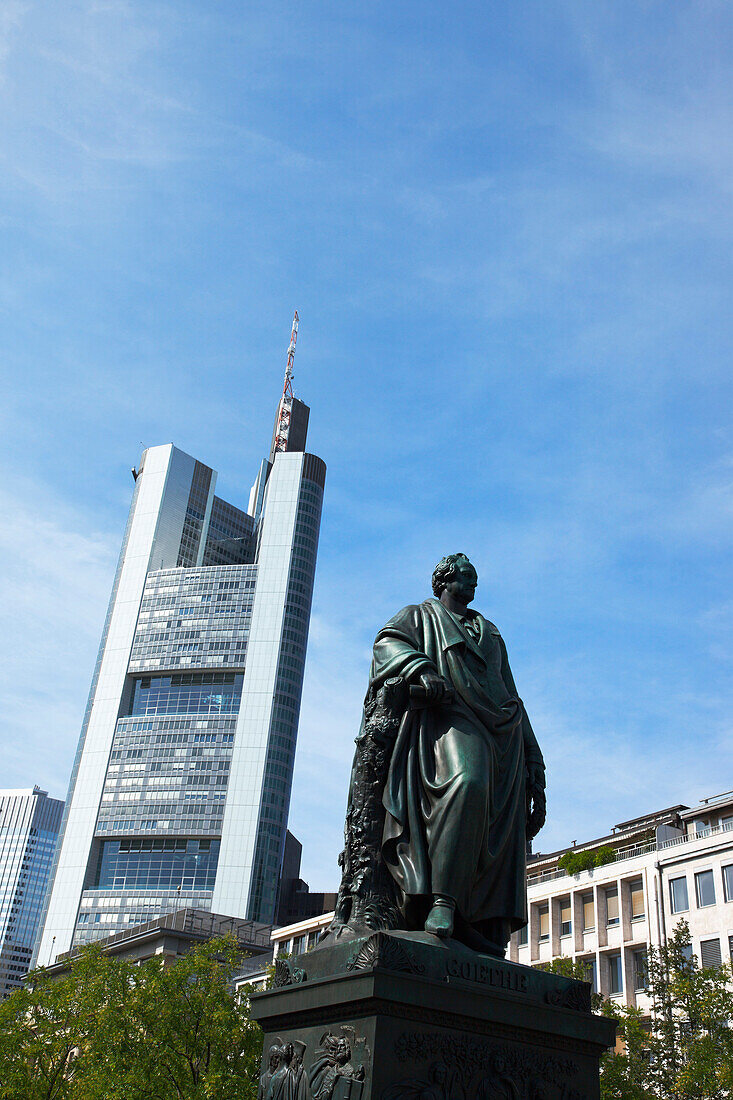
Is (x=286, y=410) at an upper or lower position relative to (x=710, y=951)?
upper

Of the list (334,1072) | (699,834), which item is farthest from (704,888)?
(334,1072)

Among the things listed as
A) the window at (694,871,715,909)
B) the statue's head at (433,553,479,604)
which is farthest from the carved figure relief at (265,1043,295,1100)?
the window at (694,871,715,909)

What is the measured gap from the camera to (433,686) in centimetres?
701

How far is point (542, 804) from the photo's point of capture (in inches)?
295

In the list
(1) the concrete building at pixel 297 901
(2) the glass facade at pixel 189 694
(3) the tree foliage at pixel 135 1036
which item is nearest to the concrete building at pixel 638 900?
(3) the tree foliage at pixel 135 1036

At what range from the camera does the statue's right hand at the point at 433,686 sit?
6992 mm

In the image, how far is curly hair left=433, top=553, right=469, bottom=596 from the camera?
27.3 ft

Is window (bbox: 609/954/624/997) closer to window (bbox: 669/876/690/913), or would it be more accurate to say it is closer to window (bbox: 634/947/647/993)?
window (bbox: 634/947/647/993)

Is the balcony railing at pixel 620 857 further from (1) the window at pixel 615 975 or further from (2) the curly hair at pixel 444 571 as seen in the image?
(2) the curly hair at pixel 444 571

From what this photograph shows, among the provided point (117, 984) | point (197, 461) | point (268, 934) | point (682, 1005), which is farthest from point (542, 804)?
point (197, 461)

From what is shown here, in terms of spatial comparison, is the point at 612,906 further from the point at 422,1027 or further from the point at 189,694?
the point at 189,694

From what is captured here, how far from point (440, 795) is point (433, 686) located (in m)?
0.74

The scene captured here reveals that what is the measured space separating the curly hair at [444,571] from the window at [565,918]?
160 feet

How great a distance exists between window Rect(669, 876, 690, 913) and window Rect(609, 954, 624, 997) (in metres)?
4.48
